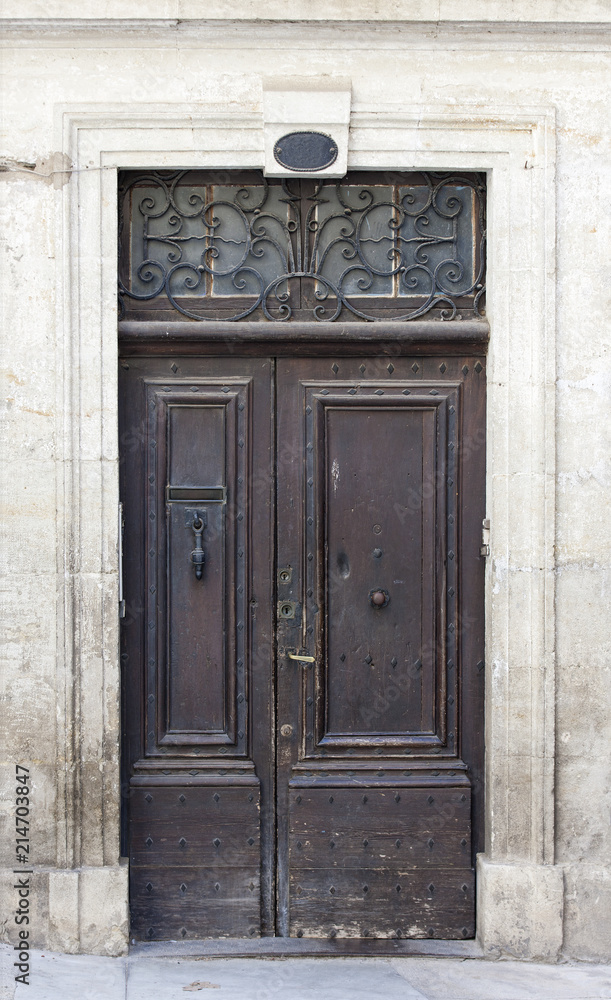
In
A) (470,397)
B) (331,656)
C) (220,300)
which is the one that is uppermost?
(220,300)

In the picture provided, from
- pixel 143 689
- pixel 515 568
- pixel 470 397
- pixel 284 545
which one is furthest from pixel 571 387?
pixel 143 689

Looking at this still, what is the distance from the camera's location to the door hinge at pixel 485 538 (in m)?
4.29

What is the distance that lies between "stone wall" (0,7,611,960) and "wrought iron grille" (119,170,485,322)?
174mm

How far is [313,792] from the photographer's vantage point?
432 centimetres

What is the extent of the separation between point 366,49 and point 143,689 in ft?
10.4

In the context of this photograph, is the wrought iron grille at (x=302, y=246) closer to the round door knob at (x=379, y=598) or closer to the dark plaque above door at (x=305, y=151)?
the dark plaque above door at (x=305, y=151)

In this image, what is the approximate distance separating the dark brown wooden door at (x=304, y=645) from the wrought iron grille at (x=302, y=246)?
278 mm

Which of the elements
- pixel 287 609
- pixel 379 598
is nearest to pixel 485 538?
pixel 379 598

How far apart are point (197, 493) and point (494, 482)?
1.40 m

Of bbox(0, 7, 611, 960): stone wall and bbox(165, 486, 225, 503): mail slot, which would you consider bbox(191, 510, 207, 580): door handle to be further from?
bbox(0, 7, 611, 960): stone wall

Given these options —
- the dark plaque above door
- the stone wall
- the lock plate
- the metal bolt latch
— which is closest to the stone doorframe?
the stone wall

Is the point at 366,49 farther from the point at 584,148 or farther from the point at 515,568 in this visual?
the point at 515,568

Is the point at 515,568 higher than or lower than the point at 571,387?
lower
